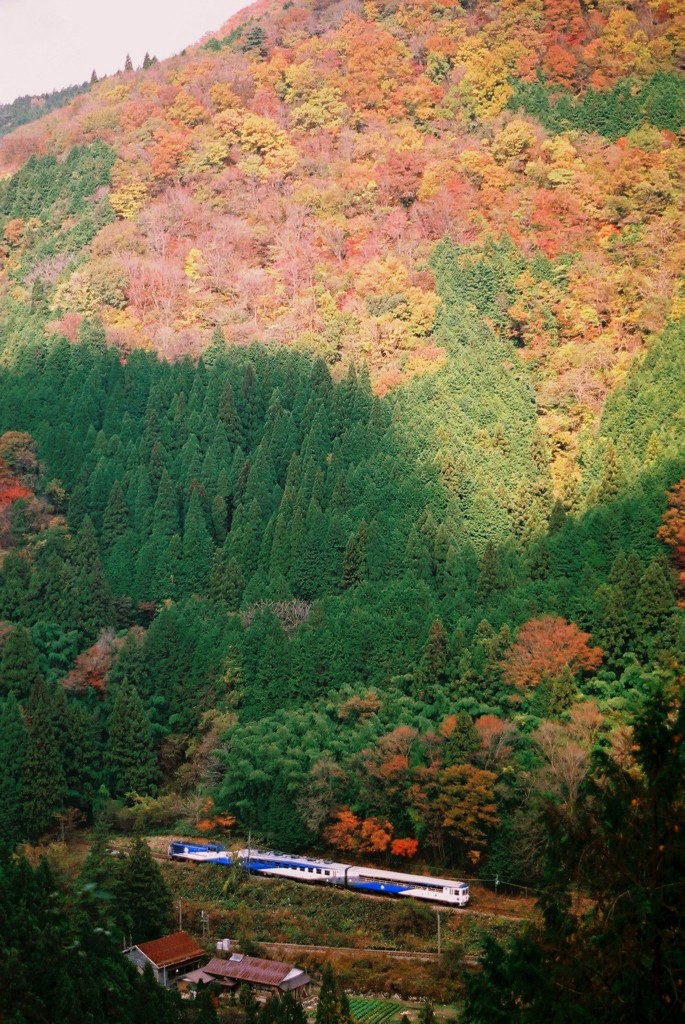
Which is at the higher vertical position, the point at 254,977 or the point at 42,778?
the point at 42,778

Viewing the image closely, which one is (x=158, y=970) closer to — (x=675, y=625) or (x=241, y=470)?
(x=675, y=625)

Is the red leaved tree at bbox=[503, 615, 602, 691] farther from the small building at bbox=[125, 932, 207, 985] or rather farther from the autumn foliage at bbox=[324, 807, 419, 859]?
the small building at bbox=[125, 932, 207, 985]

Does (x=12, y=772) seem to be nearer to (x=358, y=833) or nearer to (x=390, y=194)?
(x=358, y=833)

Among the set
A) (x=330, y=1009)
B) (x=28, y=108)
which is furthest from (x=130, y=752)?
(x=28, y=108)

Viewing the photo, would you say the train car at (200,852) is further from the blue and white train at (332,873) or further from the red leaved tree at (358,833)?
the red leaved tree at (358,833)

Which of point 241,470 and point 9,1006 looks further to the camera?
point 241,470

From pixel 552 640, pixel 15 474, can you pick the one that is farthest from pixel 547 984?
pixel 15 474

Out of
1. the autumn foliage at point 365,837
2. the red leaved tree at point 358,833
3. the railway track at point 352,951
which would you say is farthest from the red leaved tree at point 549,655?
the railway track at point 352,951
